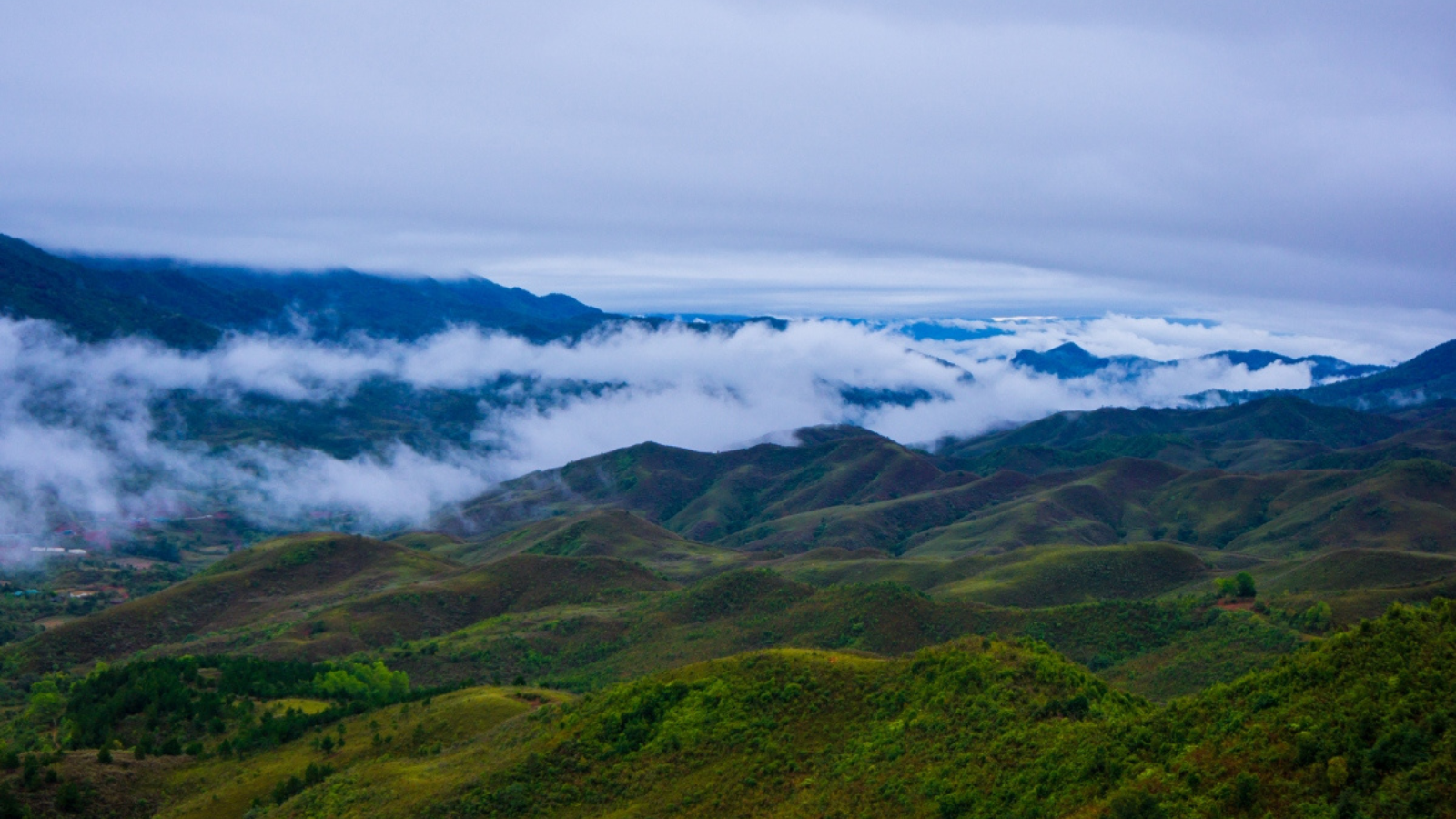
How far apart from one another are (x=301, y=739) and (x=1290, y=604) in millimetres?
82765

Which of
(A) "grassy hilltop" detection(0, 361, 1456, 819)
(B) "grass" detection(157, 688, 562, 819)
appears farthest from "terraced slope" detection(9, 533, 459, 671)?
(B) "grass" detection(157, 688, 562, 819)

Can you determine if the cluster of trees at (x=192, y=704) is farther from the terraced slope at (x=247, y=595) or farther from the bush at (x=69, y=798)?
the terraced slope at (x=247, y=595)

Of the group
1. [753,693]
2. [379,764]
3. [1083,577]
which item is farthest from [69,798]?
[1083,577]

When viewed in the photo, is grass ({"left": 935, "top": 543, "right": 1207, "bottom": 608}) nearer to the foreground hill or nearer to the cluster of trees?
the cluster of trees

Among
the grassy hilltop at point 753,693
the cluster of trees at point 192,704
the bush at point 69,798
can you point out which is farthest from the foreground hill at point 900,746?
the cluster of trees at point 192,704

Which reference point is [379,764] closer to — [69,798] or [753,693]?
[69,798]

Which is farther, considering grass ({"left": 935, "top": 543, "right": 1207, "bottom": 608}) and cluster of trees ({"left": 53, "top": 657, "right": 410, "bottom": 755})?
grass ({"left": 935, "top": 543, "right": 1207, "bottom": 608})

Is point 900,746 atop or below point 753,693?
atop

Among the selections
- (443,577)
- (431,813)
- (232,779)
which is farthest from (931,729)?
(443,577)

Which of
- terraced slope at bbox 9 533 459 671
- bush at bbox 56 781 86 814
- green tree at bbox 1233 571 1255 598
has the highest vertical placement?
green tree at bbox 1233 571 1255 598

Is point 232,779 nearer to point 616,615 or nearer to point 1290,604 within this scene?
point 616,615

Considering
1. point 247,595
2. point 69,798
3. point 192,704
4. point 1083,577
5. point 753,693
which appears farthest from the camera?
point 247,595

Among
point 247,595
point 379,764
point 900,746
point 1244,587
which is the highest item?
point 900,746

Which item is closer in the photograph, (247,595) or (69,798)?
(69,798)
